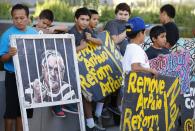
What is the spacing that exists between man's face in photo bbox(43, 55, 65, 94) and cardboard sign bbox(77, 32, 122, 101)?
2.86 feet

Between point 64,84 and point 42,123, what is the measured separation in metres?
0.97

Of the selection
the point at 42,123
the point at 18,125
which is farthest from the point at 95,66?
the point at 18,125

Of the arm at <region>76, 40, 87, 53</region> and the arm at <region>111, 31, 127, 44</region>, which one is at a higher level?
the arm at <region>76, 40, 87, 53</region>

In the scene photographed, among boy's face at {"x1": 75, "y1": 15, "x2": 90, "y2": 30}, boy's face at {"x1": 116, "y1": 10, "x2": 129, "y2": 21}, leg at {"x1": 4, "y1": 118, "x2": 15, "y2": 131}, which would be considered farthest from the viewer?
boy's face at {"x1": 116, "y1": 10, "x2": 129, "y2": 21}

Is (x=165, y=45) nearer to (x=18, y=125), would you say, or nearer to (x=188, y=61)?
(x=188, y=61)

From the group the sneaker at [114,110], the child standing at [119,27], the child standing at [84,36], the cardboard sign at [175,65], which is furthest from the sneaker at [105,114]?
the cardboard sign at [175,65]

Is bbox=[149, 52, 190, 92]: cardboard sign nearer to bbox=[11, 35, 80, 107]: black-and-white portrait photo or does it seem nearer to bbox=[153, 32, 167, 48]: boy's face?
bbox=[153, 32, 167, 48]: boy's face

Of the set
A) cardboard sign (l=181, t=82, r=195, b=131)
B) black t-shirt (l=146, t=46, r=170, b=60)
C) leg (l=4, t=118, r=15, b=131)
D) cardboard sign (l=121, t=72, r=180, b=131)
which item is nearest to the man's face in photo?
leg (l=4, t=118, r=15, b=131)

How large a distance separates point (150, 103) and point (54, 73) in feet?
4.10

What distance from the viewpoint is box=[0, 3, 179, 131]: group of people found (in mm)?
6586

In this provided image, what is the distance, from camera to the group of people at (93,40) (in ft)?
21.6

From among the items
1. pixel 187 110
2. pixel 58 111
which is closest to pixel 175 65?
pixel 187 110

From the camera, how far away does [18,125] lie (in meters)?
6.70

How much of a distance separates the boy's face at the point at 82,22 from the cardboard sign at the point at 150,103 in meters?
1.36
